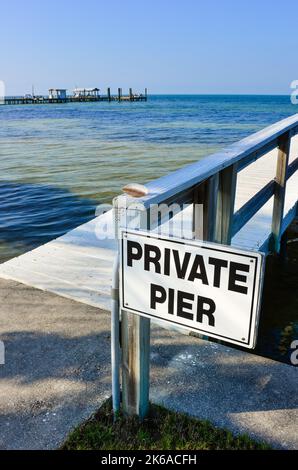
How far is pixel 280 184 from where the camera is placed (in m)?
5.48

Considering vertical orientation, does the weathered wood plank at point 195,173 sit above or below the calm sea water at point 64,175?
above

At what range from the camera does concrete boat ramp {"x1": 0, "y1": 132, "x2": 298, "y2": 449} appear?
231 centimetres

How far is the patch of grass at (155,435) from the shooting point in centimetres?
214

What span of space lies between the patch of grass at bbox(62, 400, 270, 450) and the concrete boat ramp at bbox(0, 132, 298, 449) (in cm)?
8

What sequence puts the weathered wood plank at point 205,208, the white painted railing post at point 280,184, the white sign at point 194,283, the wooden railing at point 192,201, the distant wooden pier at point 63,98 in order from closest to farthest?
the white sign at point 194,283, the wooden railing at point 192,201, the weathered wood plank at point 205,208, the white painted railing post at point 280,184, the distant wooden pier at point 63,98

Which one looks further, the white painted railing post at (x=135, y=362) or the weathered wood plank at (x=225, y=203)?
the weathered wood plank at (x=225, y=203)

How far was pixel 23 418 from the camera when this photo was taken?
92.3 inches

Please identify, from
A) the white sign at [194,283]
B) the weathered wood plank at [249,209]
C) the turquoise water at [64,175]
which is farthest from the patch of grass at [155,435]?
the turquoise water at [64,175]

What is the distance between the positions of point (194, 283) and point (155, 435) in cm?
100

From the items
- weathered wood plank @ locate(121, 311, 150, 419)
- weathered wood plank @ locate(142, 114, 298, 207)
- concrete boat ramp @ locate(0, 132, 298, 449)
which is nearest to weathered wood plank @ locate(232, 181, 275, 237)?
weathered wood plank @ locate(142, 114, 298, 207)

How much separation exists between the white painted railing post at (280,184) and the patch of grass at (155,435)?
3.81 m

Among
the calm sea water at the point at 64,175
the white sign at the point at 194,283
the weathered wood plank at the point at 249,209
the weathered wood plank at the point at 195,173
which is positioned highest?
the weathered wood plank at the point at 195,173

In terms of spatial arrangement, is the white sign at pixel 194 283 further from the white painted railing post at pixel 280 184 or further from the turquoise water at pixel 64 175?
the turquoise water at pixel 64 175

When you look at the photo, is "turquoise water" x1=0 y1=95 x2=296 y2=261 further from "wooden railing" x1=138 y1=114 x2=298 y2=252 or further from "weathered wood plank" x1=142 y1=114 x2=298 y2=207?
"weathered wood plank" x1=142 y1=114 x2=298 y2=207
